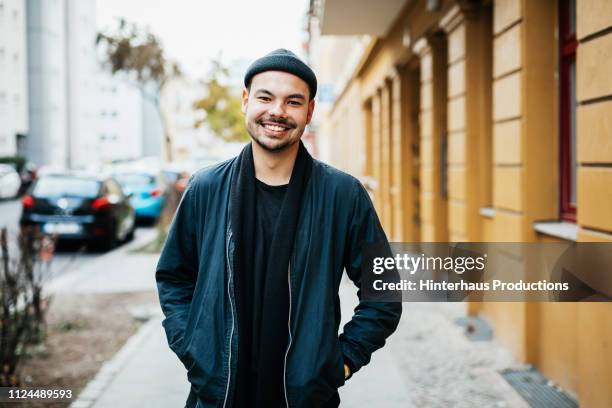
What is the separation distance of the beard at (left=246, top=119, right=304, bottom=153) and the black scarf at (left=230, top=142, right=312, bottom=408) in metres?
0.15

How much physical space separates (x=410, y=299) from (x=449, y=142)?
5540mm

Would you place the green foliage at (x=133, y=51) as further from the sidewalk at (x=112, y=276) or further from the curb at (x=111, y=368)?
the curb at (x=111, y=368)

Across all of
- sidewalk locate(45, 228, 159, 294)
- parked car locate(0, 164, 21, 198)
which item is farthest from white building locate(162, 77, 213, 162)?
sidewalk locate(45, 228, 159, 294)

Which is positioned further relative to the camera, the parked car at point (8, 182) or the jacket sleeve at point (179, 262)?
the parked car at point (8, 182)

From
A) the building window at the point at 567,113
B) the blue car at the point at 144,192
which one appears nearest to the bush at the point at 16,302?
the building window at the point at 567,113

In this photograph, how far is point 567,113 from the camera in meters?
5.30

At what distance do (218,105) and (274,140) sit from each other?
160 feet

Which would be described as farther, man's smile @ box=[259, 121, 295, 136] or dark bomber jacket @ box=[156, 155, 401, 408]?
man's smile @ box=[259, 121, 295, 136]

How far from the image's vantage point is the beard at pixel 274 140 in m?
2.41

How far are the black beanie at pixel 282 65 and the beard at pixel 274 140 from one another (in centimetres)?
17

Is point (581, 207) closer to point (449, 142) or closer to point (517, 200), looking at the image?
point (517, 200)

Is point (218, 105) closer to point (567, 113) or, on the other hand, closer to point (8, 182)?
point (8, 182)

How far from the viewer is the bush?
4.72 m

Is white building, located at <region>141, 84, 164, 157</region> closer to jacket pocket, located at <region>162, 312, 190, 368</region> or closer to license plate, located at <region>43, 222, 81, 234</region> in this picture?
license plate, located at <region>43, 222, 81, 234</region>
